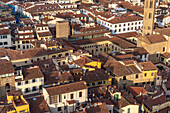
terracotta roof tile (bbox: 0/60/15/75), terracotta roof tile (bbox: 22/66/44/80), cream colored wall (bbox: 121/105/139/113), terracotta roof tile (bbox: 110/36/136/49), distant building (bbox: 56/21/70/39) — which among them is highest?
distant building (bbox: 56/21/70/39)

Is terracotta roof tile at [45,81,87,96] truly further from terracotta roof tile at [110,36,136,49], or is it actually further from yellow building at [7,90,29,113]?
terracotta roof tile at [110,36,136,49]

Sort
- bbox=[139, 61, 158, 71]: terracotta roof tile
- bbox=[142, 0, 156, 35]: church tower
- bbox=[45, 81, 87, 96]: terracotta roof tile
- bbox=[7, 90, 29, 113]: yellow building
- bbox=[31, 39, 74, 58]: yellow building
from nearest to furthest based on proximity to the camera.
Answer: bbox=[7, 90, 29, 113]: yellow building, bbox=[45, 81, 87, 96]: terracotta roof tile, bbox=[139, 61, 158, 71]: terracotta roof tile, bbox=[31, 39, 74, 58]: yellow building, bbox=[142, 0, 156, 35]: church tower

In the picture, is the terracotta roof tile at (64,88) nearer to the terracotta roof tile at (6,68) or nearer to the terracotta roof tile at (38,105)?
the terracotta roof tile at (38,105)

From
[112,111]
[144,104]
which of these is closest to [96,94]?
[112,111]

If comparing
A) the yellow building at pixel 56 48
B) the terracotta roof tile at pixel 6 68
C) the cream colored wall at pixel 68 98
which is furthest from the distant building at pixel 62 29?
the cream colored wall at pixel 68 98

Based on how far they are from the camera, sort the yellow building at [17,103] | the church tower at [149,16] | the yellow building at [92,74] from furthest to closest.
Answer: the church tower at [149,16] → the yellow building at [92,74] → the yellow building at [17,103]

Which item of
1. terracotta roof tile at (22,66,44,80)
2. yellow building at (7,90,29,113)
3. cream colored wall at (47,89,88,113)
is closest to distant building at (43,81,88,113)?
cream colored wall at (47,89,88,113)

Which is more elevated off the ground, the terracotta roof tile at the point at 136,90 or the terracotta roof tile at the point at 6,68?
the terracotta roof tile at the point at 6,68

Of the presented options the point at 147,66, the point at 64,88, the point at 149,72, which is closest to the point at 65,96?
the point at 64,88

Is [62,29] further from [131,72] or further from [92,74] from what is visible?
[131,72]
